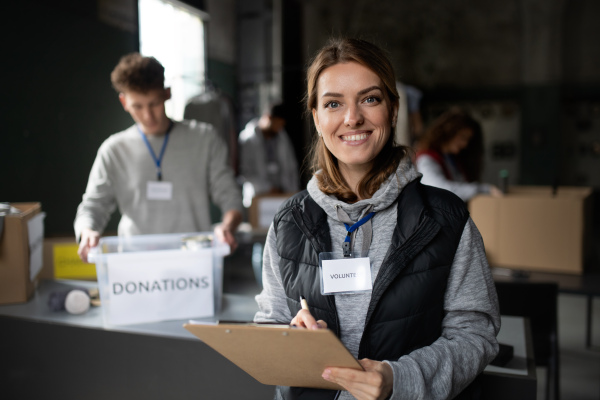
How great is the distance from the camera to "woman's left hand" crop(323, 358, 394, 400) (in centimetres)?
91

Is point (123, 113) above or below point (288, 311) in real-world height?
above

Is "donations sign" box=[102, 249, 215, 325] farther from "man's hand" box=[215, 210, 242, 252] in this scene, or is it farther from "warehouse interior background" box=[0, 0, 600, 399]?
"warehouse interior background" box=[0, 0, 600, 399]

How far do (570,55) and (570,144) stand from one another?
1.50m

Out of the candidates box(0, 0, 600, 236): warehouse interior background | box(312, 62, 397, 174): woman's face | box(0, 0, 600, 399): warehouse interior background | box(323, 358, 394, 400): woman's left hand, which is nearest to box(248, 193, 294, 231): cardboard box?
box(0, 0, 600, 399): warehouse interior background

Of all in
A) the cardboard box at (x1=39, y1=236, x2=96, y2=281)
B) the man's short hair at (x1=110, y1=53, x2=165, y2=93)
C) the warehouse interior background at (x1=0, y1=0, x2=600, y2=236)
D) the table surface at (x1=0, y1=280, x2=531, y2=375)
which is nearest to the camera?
the table surface at (x1=0, y1=280, x2=531, y2=375)

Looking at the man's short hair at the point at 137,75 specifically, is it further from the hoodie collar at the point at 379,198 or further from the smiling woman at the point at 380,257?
the hoodie collar at the point at 379,198

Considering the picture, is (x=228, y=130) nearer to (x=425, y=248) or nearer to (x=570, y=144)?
(x=425, y=248)

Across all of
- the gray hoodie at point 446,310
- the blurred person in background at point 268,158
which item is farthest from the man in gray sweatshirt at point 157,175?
the blurred person in background at point 268,158

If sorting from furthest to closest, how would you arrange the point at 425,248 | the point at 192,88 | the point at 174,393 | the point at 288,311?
the point at 192,88 → the point at 174,393 → the point at 288,311 → the point at 425,248

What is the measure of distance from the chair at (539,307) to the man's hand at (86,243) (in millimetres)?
1672

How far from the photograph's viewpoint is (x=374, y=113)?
1103mm

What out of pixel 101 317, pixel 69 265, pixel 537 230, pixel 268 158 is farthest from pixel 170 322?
pixel 268 158

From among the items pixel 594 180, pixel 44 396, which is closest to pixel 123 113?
pixel 44 396

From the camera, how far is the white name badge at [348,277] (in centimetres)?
108
